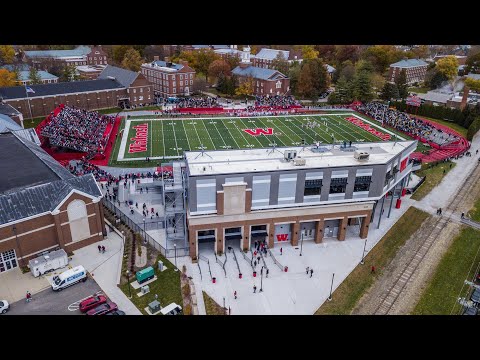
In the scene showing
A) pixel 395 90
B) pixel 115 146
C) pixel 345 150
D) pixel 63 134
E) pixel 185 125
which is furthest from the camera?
pixel 395 90

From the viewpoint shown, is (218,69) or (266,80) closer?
(266,80)

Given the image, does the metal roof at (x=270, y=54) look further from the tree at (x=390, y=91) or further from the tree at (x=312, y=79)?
the tree at (x=390, y=91)

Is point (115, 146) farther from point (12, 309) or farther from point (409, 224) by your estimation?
point (409, 224)

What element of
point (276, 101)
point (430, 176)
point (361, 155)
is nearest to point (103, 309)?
point (361, 155)

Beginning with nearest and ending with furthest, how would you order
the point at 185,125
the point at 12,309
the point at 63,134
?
1. the point at 12,309
2. the point at 63,134
3. the point at 185,125

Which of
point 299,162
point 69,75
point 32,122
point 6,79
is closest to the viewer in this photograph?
point 299,162

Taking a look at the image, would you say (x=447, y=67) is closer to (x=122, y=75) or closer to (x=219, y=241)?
(x=122, y=75)

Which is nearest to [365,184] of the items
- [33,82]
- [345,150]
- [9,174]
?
[345,150]
